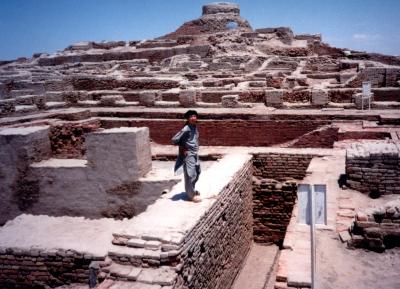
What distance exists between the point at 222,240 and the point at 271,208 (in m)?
2.65

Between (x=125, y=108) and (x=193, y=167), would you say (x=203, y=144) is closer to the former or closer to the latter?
(x=125, y=108)

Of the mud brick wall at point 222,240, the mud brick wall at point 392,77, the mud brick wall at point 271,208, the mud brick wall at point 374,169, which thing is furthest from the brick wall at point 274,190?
the mud brick wall at point 392,77

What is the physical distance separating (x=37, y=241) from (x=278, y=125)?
6853mm

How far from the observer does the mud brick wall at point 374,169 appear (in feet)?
19.7

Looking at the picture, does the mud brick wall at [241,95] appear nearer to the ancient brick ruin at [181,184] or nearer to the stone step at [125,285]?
the ancient brick ruin at [181,184]

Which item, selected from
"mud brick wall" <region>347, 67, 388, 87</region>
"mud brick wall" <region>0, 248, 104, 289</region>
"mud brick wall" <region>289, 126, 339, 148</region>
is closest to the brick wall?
"mud brick wall" <region>289, 126, 339, 148</region>

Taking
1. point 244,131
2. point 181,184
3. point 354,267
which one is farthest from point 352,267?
point 244,131

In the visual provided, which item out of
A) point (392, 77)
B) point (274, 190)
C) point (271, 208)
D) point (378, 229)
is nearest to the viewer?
point (378, 229)

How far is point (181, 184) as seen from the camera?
6871 mm

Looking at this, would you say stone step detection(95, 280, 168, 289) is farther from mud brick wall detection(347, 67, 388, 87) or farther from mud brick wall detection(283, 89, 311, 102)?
Answer: mud brick wall detection(347, 67, 388, 87)

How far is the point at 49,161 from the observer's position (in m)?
8.35

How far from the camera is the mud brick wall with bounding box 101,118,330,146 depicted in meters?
10.7

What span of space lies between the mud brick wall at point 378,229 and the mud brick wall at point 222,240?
183cm

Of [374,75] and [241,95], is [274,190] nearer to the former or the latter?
[241,95]
